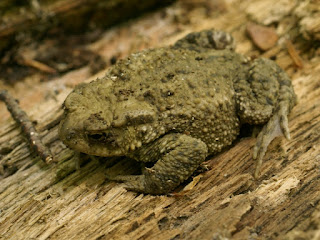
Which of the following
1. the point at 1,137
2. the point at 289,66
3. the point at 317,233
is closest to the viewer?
the point at 317,233

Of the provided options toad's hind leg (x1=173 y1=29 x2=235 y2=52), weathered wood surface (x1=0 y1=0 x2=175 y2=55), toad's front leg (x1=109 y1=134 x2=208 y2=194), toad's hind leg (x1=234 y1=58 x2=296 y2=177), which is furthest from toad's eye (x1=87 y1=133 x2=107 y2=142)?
weathered wood surface (x1=0 y1=0 x2=175 y2=55)

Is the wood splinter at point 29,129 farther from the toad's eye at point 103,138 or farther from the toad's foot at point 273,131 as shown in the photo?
the toad's foot at point 273,131

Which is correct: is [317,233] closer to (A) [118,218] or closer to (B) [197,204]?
(B) [197,204]

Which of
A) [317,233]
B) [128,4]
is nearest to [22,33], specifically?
[128,4]

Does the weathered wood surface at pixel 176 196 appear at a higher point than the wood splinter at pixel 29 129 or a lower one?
lower

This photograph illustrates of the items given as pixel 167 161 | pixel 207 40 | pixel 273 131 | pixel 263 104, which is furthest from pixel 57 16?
pixel 273 131

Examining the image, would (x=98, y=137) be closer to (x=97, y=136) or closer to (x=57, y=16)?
(x=97, y=136)

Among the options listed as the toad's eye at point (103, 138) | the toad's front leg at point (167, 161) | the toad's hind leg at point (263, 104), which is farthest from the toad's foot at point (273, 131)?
the toad's eye at point (103, 138)
